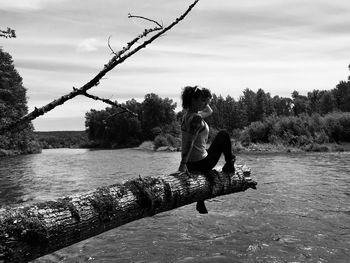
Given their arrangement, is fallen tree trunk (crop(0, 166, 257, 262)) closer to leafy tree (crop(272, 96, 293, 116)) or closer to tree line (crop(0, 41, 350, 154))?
tree line (crop(0, 41, 350, 154))

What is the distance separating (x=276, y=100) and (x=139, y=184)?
132937mm

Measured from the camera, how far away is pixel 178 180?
6070 mm

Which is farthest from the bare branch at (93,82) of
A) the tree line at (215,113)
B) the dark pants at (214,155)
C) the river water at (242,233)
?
the tree line at (215,113)

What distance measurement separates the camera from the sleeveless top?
22.0 feet

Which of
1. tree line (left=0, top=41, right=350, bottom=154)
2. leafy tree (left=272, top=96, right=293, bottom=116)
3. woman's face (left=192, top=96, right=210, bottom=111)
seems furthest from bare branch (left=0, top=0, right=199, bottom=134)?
leafy tree (left=272, top=96, right=293, bottom=116)

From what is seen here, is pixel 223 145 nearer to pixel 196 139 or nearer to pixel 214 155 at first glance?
pixel 214 155

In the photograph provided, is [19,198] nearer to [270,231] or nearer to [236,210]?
[236,210]

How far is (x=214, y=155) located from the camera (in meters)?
6.98

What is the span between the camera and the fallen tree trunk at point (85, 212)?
3.90 m

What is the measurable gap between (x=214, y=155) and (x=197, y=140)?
0.42 metres

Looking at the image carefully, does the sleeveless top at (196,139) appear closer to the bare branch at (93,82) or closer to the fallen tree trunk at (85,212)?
the fallen tree trunk at (85,212)

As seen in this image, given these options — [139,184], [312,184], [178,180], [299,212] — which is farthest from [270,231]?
[312,184]

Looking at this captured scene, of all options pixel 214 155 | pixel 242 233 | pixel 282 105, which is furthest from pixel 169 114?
pixel 214 155

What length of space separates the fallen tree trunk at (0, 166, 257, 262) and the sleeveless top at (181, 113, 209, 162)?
57cm
